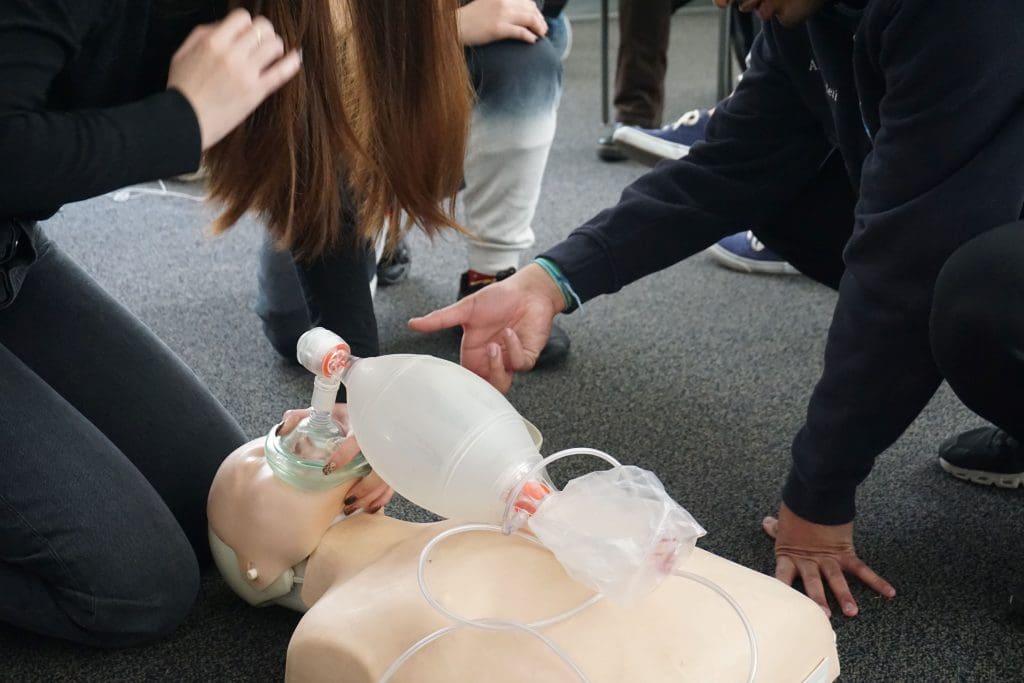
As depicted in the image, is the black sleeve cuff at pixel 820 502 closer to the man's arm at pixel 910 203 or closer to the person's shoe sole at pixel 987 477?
the man's arm at pixel 910 203

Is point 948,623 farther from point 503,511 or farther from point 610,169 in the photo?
point 610,169

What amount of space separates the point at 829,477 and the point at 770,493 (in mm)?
216

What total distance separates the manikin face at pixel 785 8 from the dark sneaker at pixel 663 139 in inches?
43.5

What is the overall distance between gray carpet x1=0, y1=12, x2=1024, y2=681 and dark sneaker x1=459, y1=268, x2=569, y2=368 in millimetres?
28

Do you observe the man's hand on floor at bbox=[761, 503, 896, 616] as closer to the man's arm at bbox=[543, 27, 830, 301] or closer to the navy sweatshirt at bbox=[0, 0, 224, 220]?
the man's arm at bbox=[543, 27, 830, 301]

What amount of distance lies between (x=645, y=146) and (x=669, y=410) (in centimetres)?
99

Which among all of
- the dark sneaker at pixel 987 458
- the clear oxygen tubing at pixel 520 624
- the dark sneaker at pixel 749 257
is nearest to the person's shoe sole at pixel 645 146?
the dark sneaker at pixel 749 257

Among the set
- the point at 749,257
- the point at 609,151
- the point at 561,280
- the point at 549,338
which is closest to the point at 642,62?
the point at 609,151

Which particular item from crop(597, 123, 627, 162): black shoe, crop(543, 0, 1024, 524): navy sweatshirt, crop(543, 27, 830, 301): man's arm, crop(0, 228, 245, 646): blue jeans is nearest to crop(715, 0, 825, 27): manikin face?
crop(543, 0, 1024, 524): navy sweatshirt

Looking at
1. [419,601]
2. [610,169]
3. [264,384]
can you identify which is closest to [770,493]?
[419,601]

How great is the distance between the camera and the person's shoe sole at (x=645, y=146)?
2.13 metres

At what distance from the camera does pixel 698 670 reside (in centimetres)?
66

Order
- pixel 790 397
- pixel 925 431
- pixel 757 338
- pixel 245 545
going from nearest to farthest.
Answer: pixel 245 545 < pixel 925 431 < pixel 790 397 < pixel 757 338

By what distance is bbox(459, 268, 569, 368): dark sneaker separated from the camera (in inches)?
57.6
